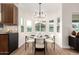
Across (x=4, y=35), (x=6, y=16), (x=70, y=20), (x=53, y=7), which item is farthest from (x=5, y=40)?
(x=53, y=7)

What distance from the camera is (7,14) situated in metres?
4.79

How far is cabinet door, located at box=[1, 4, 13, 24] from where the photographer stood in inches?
185

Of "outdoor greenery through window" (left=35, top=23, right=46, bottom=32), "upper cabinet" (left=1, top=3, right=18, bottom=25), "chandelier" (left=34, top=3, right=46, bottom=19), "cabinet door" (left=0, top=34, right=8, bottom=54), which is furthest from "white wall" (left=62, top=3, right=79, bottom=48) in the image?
"cabinet door" (left=0, top=34, right=8, bottom=54)

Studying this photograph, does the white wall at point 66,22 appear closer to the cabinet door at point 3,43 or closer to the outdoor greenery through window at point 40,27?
the outdoor greenery through window at point 40,27

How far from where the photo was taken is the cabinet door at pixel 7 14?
4693 millimetres

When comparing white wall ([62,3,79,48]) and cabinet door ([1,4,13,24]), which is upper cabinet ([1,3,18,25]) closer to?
cabinet door ([1,4,13,24])

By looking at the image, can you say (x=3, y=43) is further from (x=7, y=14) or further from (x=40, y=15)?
(x=40, y=15)

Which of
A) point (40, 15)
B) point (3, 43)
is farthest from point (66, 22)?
point (3, 43)

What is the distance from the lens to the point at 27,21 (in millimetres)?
6832

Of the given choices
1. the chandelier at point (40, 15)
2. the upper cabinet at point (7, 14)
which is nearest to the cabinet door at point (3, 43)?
the upper cabinet at point (7, 14)

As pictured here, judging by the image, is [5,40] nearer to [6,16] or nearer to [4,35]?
[4,35]

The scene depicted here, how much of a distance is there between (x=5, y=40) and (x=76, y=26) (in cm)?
330

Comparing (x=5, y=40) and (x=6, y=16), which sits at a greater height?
(x=6, y=16)
